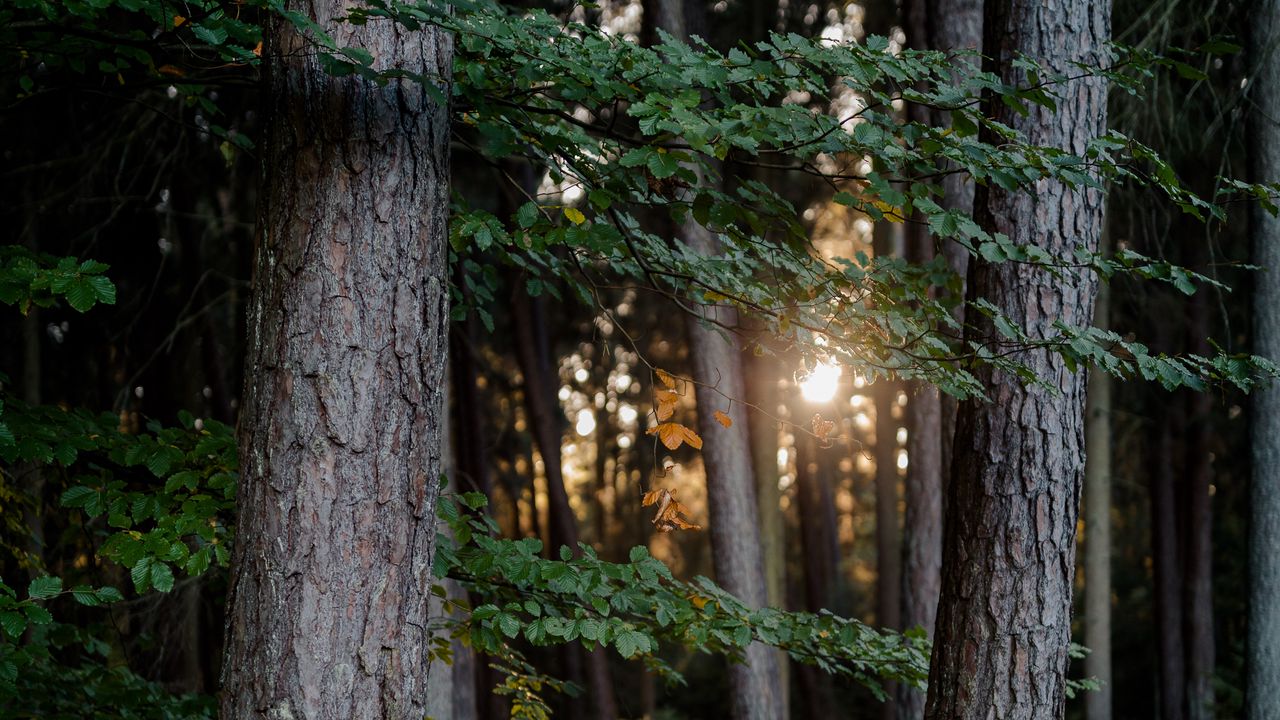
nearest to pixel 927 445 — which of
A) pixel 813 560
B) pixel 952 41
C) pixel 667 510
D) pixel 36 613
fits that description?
pixel 952 41

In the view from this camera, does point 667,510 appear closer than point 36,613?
No

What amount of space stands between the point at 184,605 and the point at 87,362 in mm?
5572

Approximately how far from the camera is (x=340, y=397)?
7.93 feet

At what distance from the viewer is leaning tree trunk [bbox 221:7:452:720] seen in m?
2.35

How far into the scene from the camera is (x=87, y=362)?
443 inches

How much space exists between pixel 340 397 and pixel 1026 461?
2686mm

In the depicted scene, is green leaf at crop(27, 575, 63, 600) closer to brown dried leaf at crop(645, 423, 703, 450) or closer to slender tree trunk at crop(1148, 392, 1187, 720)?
brown dried leaf at crop(645, 423, 703, 450)

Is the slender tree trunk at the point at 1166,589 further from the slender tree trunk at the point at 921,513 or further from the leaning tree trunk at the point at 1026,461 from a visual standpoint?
the leaning tree trunk at the point at 1026,461

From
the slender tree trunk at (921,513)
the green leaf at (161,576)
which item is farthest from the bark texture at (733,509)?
the green leaf at (161,576)

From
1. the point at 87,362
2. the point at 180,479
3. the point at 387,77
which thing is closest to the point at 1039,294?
the point at 387,77

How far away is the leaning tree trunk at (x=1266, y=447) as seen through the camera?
19.8 ft

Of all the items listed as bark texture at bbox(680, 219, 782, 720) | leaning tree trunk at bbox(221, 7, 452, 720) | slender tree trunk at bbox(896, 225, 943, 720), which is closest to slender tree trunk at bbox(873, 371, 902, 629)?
slender tree trunk at bbox(896, 225, 943, 720)

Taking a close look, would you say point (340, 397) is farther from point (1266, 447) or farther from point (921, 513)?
point (1266, 447)

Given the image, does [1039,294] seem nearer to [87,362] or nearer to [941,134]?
[941,134]
